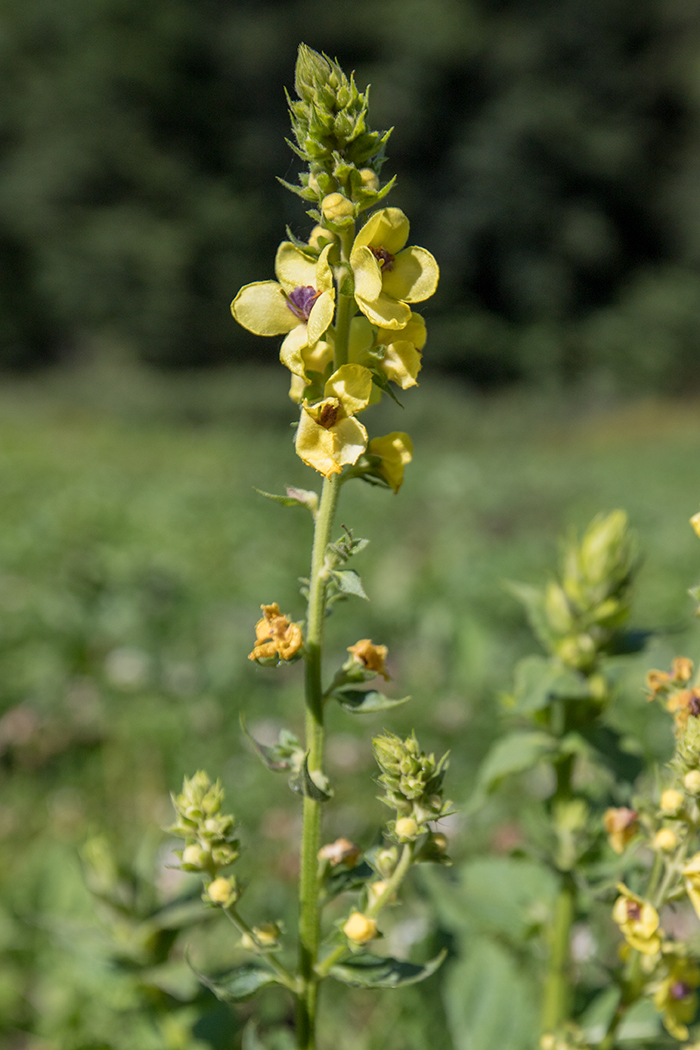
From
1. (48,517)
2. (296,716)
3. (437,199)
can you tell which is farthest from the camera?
(437,199)

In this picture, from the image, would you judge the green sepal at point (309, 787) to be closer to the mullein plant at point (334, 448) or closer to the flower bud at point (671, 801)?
the mullein plant at point (334, 448)

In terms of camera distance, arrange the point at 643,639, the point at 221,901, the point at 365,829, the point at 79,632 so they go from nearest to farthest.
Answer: the point at 221,901
the point at 643,639
the point at 365,829
the point at 79,632

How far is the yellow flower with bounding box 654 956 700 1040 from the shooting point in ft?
3.62

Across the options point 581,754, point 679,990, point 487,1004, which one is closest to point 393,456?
point 581,754

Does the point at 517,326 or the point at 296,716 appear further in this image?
the point at 517,326

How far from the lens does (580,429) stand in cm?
1992

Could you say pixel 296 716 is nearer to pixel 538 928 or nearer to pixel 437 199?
pixel 538 928

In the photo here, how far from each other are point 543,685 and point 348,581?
588 millimetres

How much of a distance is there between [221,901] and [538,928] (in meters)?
0.78

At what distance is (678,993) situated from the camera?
113 centimetres

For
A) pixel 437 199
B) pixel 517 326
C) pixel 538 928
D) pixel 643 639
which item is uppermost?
pixel 437 199

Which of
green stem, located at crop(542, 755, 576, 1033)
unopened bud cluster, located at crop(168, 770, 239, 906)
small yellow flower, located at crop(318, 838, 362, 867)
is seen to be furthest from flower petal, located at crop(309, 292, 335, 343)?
green stem, located at crop(542, 755, 576, 1033)

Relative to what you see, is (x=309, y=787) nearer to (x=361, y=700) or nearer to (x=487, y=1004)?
(x=361, y=700)

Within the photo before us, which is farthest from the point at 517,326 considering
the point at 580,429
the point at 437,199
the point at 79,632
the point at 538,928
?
the point at 538,928
